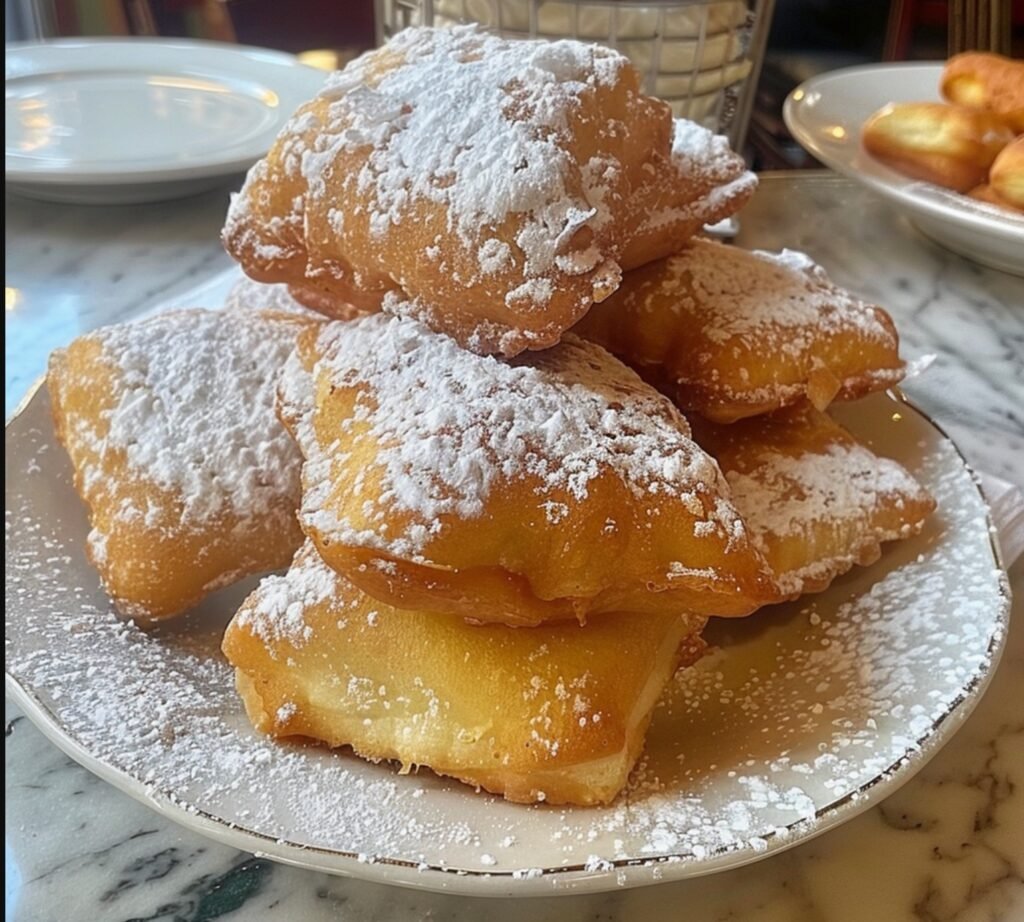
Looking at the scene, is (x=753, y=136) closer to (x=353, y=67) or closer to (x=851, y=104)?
(x=851, y=104)

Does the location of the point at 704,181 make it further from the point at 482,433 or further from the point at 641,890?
the point at 641,890

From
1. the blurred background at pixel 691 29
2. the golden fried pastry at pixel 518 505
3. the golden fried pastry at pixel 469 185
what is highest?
the golden fried pastry at pixel 469 185

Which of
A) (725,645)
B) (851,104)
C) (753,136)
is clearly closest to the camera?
(725,645)

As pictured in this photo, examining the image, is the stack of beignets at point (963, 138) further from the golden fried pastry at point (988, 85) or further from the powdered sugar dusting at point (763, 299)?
the powdered sugar dusting at point (763, 299)

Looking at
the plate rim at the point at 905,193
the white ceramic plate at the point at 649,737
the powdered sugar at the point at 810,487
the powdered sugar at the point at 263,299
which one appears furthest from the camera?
the plate rim at the point at 905,193

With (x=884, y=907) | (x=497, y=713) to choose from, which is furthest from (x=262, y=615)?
(x=884, y=907)

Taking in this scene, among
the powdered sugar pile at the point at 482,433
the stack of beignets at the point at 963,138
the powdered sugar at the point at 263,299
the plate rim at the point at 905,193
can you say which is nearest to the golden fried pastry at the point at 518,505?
the powdered sugar pile at the point at 482,433
